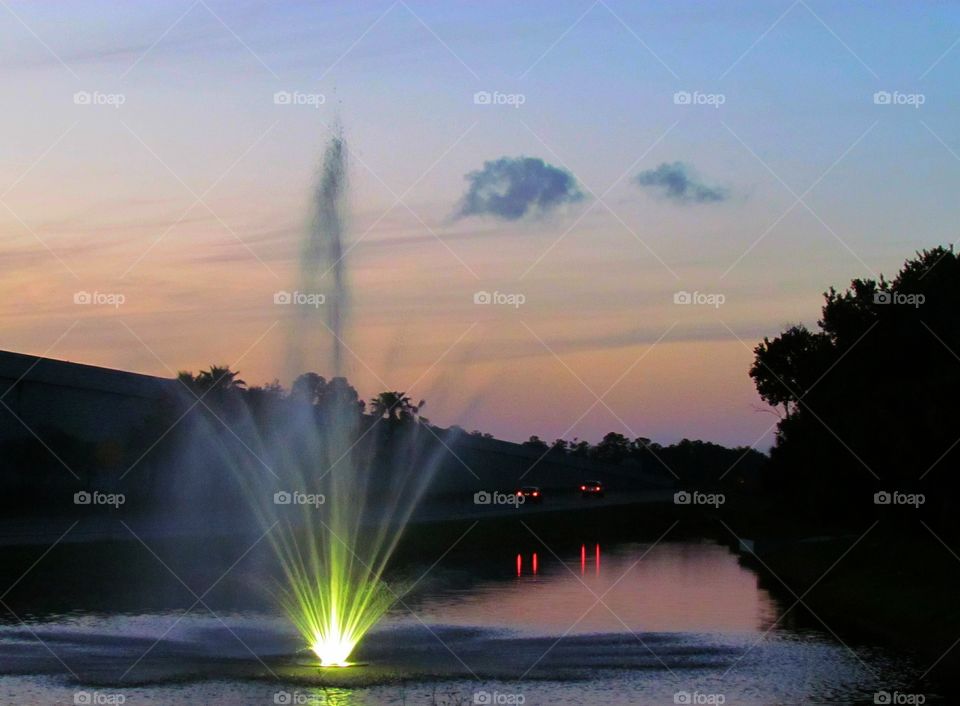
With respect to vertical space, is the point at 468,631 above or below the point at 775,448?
below

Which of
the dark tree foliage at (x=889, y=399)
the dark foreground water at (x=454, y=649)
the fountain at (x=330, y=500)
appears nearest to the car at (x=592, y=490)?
the fountain at (x=330, y=500)

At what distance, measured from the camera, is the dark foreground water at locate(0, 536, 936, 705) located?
20.9 meters

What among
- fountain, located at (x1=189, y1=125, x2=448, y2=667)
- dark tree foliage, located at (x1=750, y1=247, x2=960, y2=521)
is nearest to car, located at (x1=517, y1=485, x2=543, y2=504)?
fountain, located at (x1=189, y1=125, x2=448, y2=667)

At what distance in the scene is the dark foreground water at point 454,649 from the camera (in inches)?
821

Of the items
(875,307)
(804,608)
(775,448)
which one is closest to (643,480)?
(775,448)

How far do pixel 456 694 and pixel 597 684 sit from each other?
2.68m

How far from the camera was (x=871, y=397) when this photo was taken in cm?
4450

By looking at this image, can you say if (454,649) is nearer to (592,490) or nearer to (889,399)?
(889,399)

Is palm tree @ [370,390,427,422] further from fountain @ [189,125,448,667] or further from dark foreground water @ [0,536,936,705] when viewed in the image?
dark foreground water @ [0,536,936,705]

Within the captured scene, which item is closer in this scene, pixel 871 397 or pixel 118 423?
pixel 871 397

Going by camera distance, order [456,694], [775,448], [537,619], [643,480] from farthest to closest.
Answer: [643,480]
[775,448]
[537,619]
[456,694]

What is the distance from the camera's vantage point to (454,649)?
2541 centimetres

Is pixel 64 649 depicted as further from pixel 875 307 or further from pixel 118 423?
pixel 118 423

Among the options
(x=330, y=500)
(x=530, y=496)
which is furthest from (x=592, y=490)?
(x=330, y=500)
